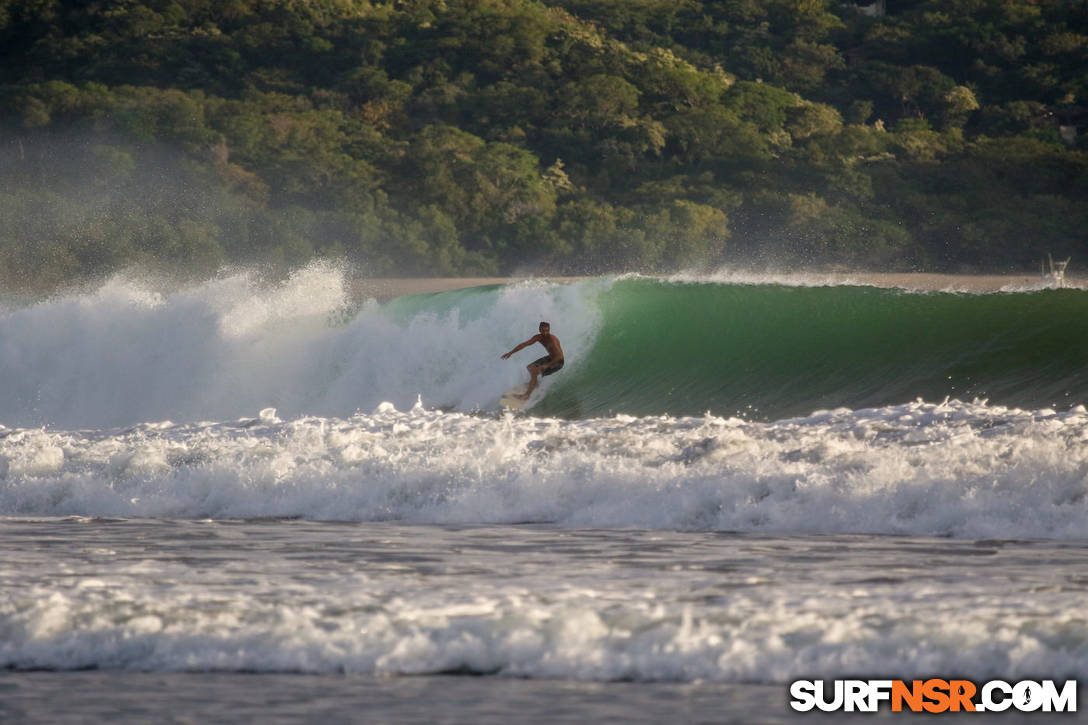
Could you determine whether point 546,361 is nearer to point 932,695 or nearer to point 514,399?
point 514,399

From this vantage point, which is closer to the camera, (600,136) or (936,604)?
(936,604)

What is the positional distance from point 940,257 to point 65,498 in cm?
4175

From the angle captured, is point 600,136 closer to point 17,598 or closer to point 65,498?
point 65,498

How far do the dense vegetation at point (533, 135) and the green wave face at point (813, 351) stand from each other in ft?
99.7

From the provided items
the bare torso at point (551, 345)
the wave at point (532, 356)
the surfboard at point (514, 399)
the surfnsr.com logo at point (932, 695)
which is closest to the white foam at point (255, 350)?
the wave at point (532, 356)

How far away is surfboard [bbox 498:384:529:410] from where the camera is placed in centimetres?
1803

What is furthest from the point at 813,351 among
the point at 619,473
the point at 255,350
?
the point at 255,350

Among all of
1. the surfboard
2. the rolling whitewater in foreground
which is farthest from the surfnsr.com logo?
the surfboard

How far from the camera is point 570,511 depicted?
424 inches

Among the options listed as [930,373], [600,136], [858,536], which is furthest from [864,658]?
[600,136]

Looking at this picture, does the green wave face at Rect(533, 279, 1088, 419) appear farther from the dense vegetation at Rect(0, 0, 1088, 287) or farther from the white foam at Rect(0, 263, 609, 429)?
the dense vegetation at Rect(0, 0, 1088, 287)

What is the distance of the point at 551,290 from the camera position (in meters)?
20.8

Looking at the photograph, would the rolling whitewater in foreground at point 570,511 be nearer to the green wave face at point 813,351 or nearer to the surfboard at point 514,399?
the green wave face at point 813,351

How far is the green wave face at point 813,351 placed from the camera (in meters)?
15.2
